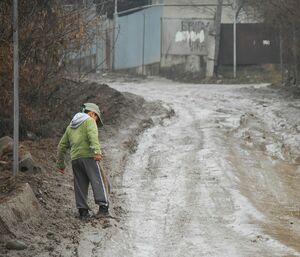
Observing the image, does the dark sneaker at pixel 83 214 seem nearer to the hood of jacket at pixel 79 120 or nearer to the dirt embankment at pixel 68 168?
the dirt embankment at pixel 68 168

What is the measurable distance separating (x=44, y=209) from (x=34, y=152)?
3.18 metres

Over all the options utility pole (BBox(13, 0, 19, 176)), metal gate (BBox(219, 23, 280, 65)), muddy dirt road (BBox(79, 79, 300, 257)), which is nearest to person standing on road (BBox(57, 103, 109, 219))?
muddy dirt road (BBox(79, 79, 300, 257))

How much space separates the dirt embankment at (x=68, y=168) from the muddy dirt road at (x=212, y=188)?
10.9 inches

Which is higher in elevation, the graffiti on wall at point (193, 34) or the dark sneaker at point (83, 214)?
the graffiti on wall at point (193, 34)

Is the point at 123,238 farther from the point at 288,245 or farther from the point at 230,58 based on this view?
the point at 230,58

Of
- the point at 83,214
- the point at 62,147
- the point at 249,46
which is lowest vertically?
the point at 83,214

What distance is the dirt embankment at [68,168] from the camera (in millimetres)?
7816

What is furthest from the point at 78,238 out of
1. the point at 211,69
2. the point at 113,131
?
the point at 211,69

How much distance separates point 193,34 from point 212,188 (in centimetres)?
2474

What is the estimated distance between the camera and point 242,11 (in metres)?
36.9

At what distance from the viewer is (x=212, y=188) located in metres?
11.3

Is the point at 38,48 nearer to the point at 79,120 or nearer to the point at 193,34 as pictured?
the point at 79,120

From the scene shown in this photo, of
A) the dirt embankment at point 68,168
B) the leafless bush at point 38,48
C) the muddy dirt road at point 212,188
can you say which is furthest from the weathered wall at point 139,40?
the leafless bush at point 38,48

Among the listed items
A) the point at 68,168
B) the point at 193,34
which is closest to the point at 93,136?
the point at 68,168
